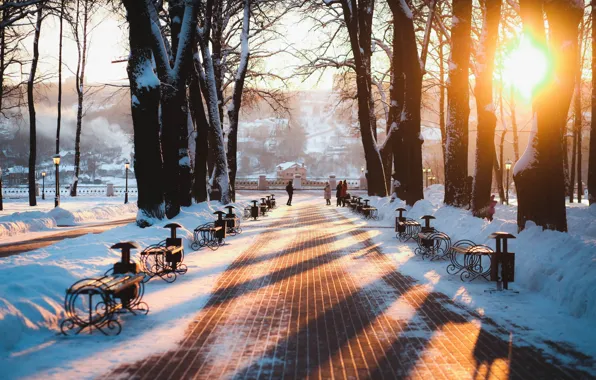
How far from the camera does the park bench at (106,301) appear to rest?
5.84 m

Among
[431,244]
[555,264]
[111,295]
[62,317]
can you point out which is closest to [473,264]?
[555,264]

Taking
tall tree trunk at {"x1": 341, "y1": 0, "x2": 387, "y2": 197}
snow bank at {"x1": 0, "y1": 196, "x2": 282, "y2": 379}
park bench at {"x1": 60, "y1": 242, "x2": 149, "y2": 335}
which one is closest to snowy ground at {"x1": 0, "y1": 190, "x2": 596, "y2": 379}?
snow bank at {"x1": 0, "y1": 196, "x2": 282, "y2": 379}

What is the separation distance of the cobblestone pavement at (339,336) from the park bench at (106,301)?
1.06 metres

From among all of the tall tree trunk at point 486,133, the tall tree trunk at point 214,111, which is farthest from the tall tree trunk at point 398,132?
the tall tree trunk at point 214,111

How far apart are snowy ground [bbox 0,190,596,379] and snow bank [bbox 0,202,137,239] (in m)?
7.25

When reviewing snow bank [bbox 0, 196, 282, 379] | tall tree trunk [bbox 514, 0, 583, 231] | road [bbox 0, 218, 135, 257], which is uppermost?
tall tree trunk [bbox 514, 0, 583, 231]

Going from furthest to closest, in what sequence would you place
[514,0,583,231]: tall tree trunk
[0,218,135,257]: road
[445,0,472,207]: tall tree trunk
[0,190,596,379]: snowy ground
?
[445,0,472,207]: tall tree trunk
[0,218,135,257]: road
[514,0,583,231]: tall tree trunk
[0,190,596,379]: snowy ground

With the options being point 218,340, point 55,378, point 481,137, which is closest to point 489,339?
point 218,340

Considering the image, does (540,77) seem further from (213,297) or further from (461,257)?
(213,297)

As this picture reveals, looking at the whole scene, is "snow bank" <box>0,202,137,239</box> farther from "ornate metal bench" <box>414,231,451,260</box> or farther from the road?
"ornate metal bench" <box>414,231,451,260</box>

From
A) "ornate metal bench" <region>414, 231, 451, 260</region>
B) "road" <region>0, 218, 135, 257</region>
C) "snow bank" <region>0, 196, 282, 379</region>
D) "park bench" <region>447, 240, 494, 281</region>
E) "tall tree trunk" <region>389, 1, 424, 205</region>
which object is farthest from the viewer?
"tall tree trunk" <region>389, 1, 424, 205</region>

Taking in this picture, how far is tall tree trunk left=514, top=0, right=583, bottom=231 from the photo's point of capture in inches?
377

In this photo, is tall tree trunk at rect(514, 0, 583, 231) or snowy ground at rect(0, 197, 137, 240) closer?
tall tree trunk at rect(514, 0, 583, 231)

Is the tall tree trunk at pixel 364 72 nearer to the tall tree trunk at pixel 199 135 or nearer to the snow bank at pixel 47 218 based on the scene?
the tall tree trunk at pixel 199 135
